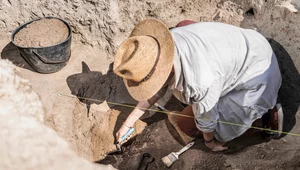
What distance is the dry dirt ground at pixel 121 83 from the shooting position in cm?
273

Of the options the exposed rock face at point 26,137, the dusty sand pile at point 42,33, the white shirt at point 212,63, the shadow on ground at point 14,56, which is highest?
the white shirt at point 212,63

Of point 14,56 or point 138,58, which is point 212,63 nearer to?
point 138,58

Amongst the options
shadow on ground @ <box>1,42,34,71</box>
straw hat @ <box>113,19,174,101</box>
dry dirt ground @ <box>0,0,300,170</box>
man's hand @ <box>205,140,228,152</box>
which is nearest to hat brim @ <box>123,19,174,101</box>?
straw hat @ <box>113,19,174,101</box>

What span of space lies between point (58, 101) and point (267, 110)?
1.62m

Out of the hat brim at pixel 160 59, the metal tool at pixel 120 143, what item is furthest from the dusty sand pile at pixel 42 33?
the hat brim at pixel 160 59

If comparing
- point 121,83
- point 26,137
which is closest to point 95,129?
point 121,83

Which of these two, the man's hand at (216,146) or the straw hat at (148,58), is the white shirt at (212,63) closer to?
the straw hat at (148,58)

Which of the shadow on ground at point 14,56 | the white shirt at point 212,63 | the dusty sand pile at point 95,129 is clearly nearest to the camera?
the white shirt at point 212,63

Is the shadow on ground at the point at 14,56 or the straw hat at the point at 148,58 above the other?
the straw hat at the point at 148,58

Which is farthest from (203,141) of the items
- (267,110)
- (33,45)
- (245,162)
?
(33,45)

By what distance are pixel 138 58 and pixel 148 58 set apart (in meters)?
0.06

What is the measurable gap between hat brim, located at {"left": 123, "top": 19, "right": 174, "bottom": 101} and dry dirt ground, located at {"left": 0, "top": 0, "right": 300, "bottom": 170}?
2.74 ft

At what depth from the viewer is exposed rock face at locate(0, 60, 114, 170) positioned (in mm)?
1835

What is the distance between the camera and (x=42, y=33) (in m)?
2.89
